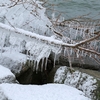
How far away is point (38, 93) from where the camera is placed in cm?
327

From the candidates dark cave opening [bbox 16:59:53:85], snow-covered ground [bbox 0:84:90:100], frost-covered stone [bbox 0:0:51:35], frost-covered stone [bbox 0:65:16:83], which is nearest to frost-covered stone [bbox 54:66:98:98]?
snow-covered ground [bbox 0:84:90:100]

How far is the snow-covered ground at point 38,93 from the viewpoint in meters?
3.16

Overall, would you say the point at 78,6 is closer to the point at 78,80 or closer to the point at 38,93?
the point at 78,80

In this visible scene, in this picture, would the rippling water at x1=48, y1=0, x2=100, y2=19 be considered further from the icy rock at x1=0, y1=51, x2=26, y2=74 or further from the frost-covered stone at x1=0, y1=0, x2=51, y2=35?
the icy rock at x1=0, y1=51, x2=26, y2=74

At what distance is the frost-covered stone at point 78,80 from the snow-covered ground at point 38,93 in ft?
0.97

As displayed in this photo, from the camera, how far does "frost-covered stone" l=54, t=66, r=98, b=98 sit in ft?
11.9

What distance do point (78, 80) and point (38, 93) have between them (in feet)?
2.65

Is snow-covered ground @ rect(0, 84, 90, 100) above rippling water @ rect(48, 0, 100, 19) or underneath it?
underneath

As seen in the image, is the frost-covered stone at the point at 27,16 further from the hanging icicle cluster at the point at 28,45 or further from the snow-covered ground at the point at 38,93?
the snow-covered ground at the point at 38,93

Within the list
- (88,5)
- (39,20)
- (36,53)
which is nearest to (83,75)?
(36,53)

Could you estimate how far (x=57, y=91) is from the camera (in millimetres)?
3396

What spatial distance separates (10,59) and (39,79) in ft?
2.22

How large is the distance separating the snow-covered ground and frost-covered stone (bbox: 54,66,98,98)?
0.97 feet

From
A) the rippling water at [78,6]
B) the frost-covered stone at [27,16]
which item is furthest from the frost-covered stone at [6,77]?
the rippling water at [78,6]
